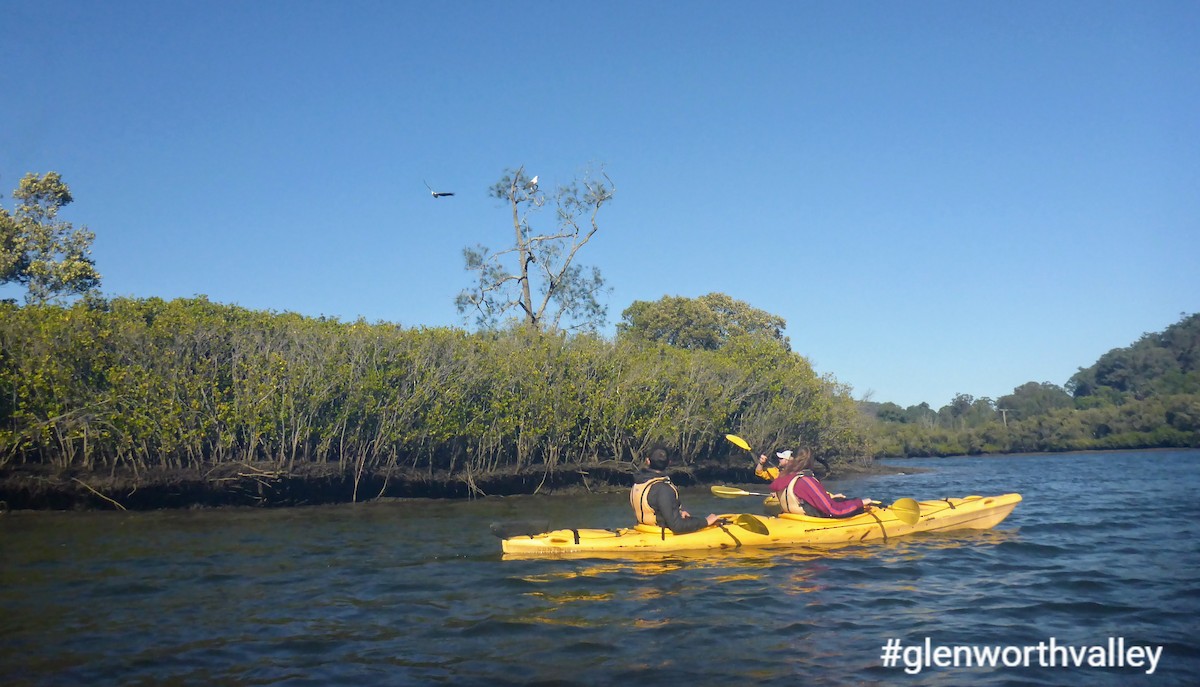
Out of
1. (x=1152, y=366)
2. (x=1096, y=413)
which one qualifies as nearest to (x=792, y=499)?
(x=1096, y=413)

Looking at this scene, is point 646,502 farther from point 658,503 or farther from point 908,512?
point 908,512

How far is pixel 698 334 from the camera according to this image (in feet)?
126

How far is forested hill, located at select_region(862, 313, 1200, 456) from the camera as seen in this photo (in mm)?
38438

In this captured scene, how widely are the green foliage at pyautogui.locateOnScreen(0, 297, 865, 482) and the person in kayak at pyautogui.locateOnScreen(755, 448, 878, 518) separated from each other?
979 centimetres

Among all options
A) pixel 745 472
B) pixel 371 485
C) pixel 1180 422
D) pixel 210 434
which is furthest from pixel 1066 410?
pixel 210 434

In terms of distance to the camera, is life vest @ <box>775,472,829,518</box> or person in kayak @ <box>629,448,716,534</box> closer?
person in kayak @ <box>629,448,716,534</box>

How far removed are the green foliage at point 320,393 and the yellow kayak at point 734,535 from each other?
8.64 metres

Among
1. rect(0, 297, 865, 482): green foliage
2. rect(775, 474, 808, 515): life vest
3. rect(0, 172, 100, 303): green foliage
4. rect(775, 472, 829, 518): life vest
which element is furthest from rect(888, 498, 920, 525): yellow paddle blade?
rect(0, 172, 100, 303): green foliage

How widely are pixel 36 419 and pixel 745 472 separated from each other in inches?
749

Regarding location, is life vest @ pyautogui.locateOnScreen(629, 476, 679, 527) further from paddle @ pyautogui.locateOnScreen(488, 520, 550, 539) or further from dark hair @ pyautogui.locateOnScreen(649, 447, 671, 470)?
paddle @ pyautogui.locateOnScreen(488, 520, 550, 539)

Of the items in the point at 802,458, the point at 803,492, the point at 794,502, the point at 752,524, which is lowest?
the point at 752,524

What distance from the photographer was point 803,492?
1043cm

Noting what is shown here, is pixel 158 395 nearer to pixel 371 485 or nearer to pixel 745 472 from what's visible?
pixel 371 485

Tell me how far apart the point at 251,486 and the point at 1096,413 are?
3830 centimetres
